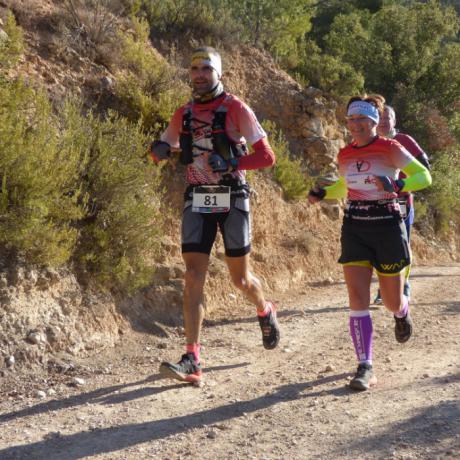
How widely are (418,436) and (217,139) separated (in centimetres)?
253

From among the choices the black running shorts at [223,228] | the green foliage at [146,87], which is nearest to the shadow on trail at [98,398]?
the black running shorts at [223,228]

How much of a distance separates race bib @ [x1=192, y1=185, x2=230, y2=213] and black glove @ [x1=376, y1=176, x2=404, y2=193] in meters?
1.17

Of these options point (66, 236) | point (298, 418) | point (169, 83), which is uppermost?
point (169, 83)

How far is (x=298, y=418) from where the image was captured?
4059mm

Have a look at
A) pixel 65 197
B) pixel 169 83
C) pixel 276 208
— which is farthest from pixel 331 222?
pixel 65 197

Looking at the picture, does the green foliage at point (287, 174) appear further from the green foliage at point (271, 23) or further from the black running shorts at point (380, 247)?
the black running shorts at point (380, 247)

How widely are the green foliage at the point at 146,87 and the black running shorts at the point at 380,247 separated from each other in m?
3.29

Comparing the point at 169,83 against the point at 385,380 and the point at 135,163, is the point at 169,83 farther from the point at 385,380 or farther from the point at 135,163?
the point at 385,380

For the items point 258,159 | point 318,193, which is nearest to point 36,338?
point 258,159

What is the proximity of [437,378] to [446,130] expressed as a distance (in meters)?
12.3

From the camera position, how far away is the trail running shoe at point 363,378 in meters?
4.54

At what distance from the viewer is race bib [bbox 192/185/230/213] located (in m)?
4.91

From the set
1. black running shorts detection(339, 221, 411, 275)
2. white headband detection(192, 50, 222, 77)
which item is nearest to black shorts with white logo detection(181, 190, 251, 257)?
black running shorts detection(339, 221, 411, 275)

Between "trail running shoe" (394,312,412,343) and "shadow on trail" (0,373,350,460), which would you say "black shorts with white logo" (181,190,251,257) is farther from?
"trail running shoe" (394,312,412,343)
